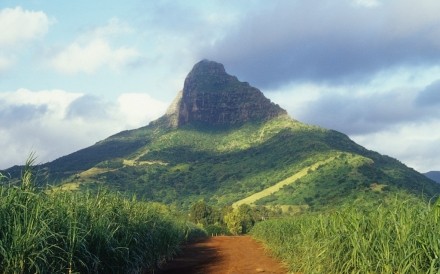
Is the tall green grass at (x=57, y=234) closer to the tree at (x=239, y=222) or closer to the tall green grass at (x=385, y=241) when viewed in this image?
the tall green grass at (x=385, y=241)

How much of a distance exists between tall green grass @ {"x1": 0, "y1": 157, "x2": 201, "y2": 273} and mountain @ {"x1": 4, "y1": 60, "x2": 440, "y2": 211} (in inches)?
2502

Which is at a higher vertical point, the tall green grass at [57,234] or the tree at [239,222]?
the tall green grass at [57,234]

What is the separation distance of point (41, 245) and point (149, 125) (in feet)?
637

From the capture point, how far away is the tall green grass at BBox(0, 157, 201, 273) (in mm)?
6488

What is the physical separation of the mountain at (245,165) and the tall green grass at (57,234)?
63552 millimetres

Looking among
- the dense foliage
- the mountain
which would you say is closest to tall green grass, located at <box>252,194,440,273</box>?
the mountain

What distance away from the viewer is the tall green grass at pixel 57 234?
21.3 feet

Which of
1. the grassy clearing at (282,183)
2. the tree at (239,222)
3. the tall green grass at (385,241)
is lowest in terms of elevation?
the tree at (239,222)

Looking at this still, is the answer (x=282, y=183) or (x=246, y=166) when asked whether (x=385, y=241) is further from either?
(x=246, y=166)

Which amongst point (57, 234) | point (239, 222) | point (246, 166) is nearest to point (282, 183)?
point (246, 166)

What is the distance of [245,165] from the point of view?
130m

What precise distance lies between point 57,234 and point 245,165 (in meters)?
123

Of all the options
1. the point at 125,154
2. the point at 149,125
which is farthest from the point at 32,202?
the point at 149,125

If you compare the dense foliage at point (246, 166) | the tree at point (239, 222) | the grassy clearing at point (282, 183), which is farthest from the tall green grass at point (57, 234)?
the grassy clearing at point (282, 183)
